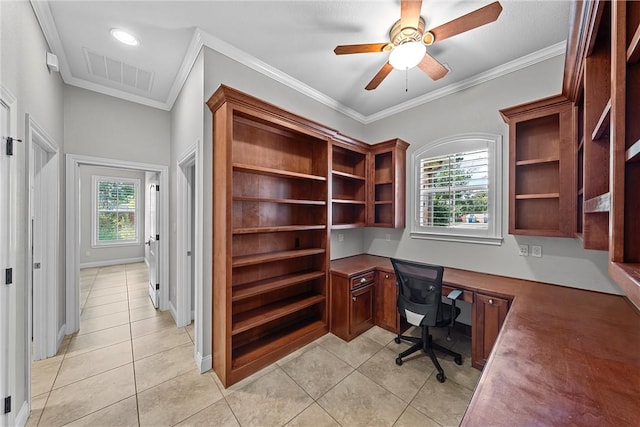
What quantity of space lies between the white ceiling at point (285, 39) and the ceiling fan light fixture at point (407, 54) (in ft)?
1.12

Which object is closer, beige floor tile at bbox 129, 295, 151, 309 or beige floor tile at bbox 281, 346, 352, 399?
beige floor tile at bbox 281, 346, 352, 399

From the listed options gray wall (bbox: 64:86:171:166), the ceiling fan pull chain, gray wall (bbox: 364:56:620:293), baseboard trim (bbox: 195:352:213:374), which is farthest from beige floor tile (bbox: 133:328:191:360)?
the ceiling fan pull chain

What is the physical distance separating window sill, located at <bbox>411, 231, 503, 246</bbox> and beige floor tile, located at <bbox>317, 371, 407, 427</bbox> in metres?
1.87

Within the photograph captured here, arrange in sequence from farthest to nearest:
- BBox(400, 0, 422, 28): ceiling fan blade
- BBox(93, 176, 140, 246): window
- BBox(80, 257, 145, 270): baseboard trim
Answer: BBox(93, 176, 140, 246): window, BBox(80, 257, 145, 270): baseboard trim, BBox(400, 0, 422, 28): ceiling fan blade

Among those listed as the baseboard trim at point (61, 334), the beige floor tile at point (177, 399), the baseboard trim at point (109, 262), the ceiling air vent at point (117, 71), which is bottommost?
the beige floor tile at point (177, 399)

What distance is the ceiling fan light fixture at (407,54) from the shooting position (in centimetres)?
184

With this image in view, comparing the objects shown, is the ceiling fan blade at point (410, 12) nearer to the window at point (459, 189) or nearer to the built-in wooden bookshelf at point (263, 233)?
the built-in wooden bookshelf at point (263, 233)

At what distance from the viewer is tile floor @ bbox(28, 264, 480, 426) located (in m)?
1.76

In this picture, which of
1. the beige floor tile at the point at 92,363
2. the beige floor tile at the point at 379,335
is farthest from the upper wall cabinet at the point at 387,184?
the beige floor tile at the point at 92,363

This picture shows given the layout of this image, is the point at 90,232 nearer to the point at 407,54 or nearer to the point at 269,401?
the point at 269,401

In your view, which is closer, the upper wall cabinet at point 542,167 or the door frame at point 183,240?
the upper wall cabinet at point 542,167

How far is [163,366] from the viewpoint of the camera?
2.33 m

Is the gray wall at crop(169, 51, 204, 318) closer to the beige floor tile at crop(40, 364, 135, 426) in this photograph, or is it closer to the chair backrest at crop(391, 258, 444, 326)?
the beige floor tile at crop(40, 364, 135, 426)

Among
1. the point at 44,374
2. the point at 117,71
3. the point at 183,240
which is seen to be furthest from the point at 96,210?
the point at 44,374
